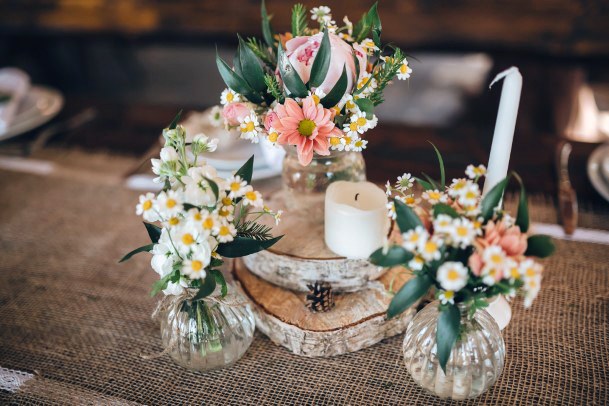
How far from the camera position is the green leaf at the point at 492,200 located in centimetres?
56

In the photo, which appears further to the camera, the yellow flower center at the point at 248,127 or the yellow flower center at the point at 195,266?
the yellow flower center at the point at 248,127

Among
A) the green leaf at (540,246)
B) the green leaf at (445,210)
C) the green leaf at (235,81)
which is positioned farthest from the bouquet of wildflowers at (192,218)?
the green leaf at (540,246)

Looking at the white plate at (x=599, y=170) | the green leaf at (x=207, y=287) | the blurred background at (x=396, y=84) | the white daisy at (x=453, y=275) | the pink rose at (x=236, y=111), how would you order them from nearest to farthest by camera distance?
the white daisy at (x=453, y=275)
the green leaf at (x=207, y=287)
the pink rose at (x=236, y=111)
the white plate at (x=599, y=170)
the blurred background at (x=396, y=84)

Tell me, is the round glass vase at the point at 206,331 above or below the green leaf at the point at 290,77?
below

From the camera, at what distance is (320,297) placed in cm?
73

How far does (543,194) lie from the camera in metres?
1.06

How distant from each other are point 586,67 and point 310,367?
1916 millimetres

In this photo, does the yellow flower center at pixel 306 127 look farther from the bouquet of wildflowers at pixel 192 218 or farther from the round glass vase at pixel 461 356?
the round glass vase at pixel 461 356

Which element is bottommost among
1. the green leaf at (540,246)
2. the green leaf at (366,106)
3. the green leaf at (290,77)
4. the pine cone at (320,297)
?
the pine cone at (320,297)

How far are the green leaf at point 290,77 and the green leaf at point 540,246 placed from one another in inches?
12.6

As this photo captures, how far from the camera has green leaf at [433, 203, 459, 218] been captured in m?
0.55

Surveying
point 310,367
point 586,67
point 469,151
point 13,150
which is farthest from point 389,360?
point 586,67

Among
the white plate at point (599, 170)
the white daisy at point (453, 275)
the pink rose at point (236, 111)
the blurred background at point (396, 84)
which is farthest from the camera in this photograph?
the blurred background at point (396, 84)

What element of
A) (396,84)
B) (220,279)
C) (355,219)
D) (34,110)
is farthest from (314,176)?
(396,84)
